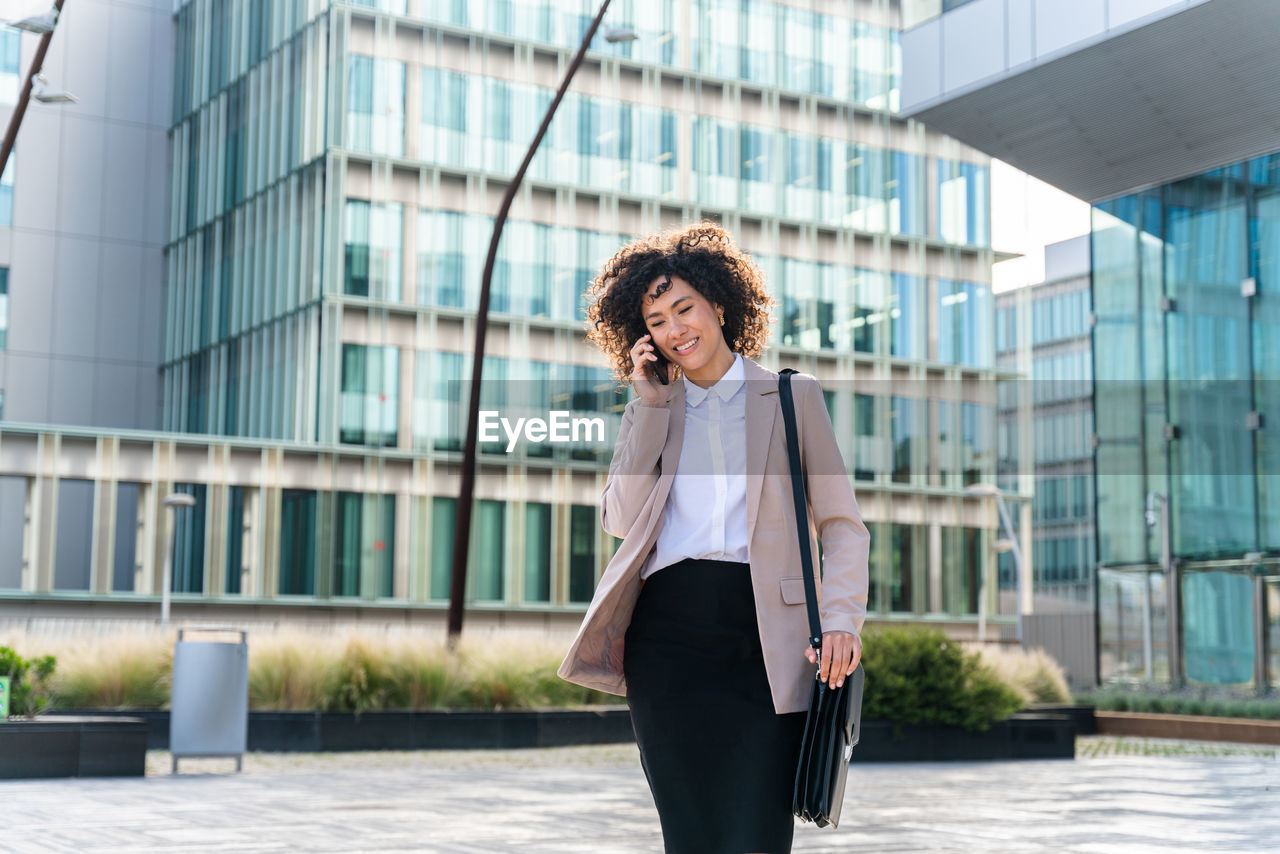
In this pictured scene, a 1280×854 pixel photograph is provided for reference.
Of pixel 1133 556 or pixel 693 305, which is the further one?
pixel 1133 556

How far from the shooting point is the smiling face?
3725 millimetres

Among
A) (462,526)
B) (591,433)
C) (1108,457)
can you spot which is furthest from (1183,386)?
(591,433)

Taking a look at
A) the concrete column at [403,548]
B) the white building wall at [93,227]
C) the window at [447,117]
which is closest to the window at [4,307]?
the white building wall at [93,227]

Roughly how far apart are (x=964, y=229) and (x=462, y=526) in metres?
29.7

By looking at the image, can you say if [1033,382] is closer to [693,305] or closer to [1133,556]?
[1133,556]

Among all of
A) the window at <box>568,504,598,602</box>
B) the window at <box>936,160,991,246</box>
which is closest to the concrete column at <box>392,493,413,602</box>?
the window at <box>568,504,598,602</box>

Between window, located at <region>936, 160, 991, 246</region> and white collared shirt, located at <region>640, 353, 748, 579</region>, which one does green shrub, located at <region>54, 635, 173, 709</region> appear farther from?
window, located at <region>936, 160, 991, 246</region>

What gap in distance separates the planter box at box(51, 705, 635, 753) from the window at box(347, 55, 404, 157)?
24.0 metres

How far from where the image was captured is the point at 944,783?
1285cm

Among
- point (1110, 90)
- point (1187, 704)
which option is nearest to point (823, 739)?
point (1110, 90)

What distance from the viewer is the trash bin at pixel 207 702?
1312 cm

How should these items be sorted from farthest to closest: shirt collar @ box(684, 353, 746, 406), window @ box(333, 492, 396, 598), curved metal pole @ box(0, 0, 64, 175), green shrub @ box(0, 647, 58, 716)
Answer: window @ box(333, 492, 396, 598) < curved metal pole @ box(0, 0, 64, 175) < green shrub @ box(0, 647, 58, 716) < shirt collar @ box(684, 353, 746, 406)

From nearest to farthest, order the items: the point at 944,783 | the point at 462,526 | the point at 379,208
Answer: the point at 944,783
the point at 462,526
the point at 379,208

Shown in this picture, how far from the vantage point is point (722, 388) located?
3697 mm
